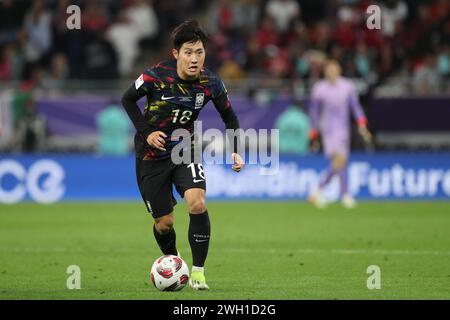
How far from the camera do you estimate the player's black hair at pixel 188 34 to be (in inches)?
376

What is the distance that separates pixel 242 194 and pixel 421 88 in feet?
13.7

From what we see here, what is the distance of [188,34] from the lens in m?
9.55

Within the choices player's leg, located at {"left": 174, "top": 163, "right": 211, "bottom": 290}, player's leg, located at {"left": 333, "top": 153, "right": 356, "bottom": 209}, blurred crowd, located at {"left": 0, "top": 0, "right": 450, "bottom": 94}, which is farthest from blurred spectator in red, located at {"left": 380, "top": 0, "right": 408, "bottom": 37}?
player's leg, located at {"left": 174, "top": 163, "right": 211, "bottom": 290}

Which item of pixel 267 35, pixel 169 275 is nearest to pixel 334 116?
pixel 267 35

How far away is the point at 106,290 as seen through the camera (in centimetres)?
957

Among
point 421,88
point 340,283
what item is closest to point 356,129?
point 421,88

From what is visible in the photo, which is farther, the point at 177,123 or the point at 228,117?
the point at 228,117

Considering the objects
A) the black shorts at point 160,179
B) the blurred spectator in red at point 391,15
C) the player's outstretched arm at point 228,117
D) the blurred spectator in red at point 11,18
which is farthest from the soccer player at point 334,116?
the black shorts at point 160,179

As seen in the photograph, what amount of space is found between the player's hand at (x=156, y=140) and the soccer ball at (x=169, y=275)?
102 centimetres

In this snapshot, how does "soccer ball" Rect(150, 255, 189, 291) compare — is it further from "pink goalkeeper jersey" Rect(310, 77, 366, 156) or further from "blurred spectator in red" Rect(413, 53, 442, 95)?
Answer: "blurred spectator in red" Rect(413, 53, 442, 95)

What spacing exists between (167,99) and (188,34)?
64 centimetres

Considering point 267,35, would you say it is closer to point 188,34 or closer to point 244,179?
point 244,179

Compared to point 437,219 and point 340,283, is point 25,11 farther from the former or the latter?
point 340,283

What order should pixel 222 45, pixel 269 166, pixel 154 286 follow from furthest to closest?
pixel 222 45 → pixel 269 166 → pixel 154 286
